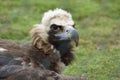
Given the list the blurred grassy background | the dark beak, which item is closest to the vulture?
the dark beak

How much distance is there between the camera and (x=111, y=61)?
12.7 metres

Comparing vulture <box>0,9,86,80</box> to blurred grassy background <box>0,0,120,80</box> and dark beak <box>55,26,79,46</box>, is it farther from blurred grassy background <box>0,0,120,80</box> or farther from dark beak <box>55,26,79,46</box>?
blurred grassy background <box>0,0,120,80</box>

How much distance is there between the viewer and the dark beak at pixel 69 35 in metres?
9.54

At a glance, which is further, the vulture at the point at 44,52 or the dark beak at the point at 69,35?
the dark beak at the point at 69,35

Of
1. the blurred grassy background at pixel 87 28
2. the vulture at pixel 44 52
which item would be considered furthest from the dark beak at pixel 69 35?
the blurred grassy background at pixel 87 28

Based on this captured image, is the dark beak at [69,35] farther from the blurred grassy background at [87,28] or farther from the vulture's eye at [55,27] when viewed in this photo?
the blurred grassy background at [87,28]

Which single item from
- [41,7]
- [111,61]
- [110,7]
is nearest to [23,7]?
[41,7]

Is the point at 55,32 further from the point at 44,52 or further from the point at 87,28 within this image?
the point at 87,28

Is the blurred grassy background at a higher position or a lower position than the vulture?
lower

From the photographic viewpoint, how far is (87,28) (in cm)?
1697

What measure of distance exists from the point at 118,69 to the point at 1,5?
25.0ft

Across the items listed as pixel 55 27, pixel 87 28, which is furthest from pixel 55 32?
pixel 87 28

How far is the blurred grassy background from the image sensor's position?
12304mm

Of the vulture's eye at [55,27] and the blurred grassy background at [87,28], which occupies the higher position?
the vulture's eye at [55,27]
